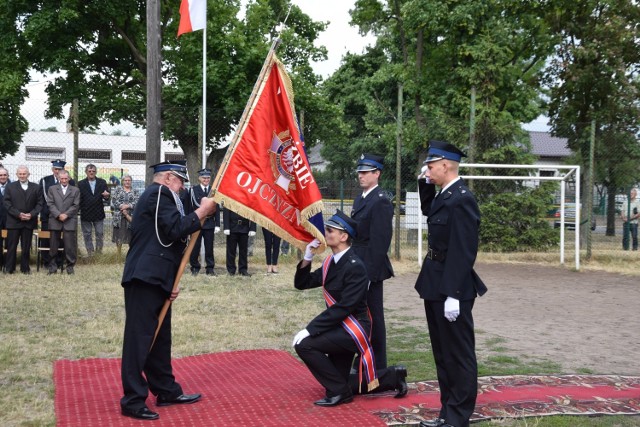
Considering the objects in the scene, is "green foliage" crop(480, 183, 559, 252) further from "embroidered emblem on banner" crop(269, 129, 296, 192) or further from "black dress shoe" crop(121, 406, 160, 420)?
"black dress shoe" crop(121, 406, 160, 420)

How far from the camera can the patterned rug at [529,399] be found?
5.44 metres

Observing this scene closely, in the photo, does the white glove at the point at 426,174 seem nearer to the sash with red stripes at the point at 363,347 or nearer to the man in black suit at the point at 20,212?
the sash with red stripes at the point at 363,347

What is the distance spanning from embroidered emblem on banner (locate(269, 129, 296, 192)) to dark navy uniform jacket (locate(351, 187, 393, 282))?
0.81m

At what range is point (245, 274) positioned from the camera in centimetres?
1369

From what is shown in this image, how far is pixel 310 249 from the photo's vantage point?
19.6 ft

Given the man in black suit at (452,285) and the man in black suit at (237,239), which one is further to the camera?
the man in black suit at (237,239)

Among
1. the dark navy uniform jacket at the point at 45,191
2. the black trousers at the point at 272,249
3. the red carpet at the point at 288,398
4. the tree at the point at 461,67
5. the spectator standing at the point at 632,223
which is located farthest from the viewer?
the spectator standing at the point at 632,223

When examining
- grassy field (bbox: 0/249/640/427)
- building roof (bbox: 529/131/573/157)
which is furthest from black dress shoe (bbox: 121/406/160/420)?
building roof (bbox: 529/131/573/157)

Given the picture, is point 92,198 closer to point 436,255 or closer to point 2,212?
point 2,212

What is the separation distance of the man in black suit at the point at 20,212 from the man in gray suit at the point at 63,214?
32 centimetres

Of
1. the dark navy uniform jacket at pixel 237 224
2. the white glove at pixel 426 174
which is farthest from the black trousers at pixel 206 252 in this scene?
the white glove at pixel 426 174

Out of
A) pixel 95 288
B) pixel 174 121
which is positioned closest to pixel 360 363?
pixel 95 288

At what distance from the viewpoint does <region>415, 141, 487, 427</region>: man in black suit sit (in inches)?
197

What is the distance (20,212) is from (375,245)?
8.71 meters
